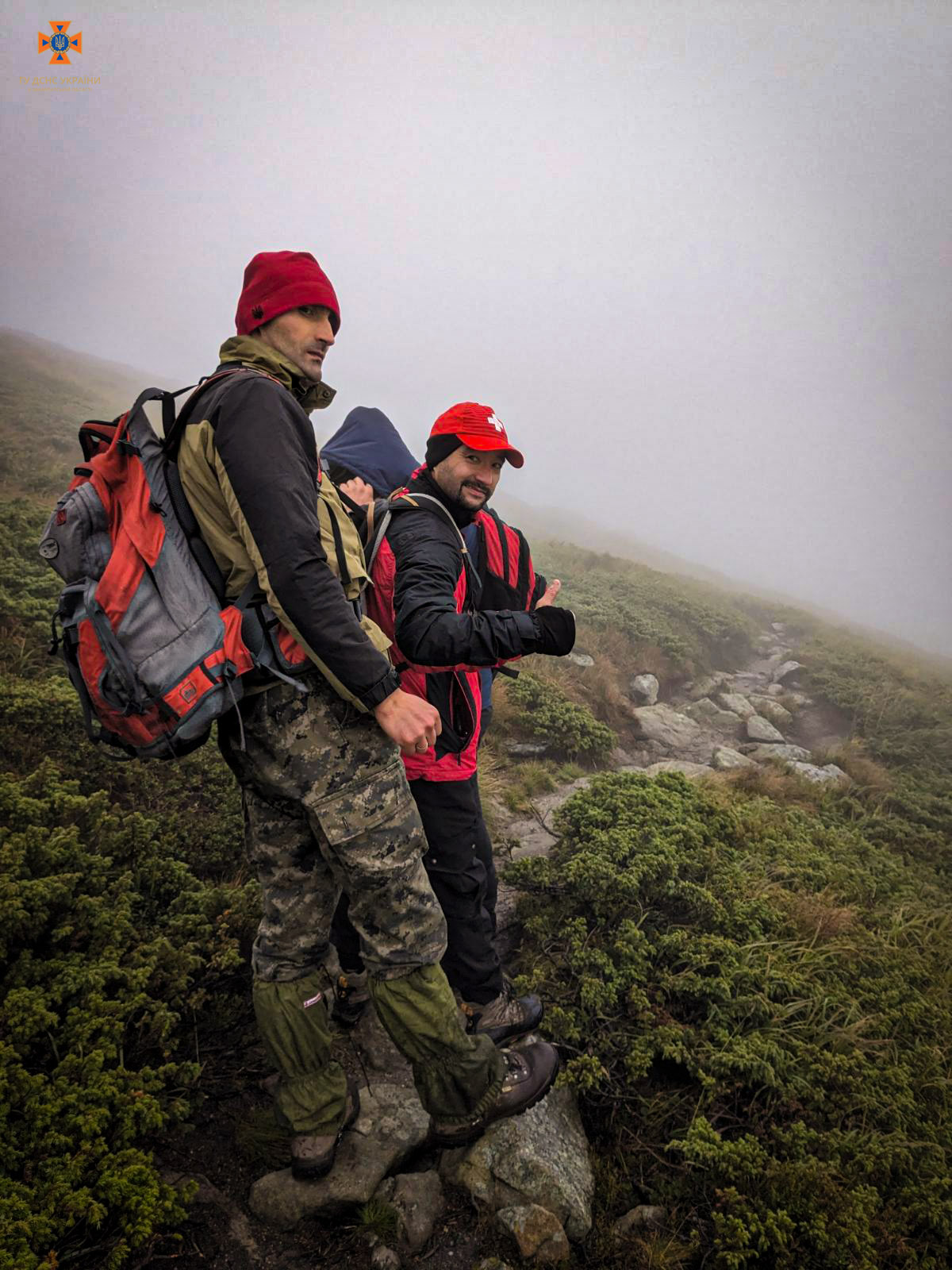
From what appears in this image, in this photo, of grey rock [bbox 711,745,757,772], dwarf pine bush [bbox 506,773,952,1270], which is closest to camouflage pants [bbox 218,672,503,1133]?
dwarf pine bush [bbox 506,773,952,1270]

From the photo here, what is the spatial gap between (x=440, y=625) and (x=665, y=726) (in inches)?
324

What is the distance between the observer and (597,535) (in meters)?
40.0

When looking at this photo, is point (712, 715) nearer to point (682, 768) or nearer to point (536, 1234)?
point (682, 768)

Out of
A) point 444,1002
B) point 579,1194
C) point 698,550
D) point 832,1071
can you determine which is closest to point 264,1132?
point 444,1002

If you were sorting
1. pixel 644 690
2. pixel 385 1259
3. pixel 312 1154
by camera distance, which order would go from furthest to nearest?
pixel 644 690, pixel 312 1154, pixel 385 1259

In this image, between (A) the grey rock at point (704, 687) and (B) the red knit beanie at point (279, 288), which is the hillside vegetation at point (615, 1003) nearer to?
(B) the red knit beanie at point (279, 288)

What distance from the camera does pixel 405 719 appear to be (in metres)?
2.05

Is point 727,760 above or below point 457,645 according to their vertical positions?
below

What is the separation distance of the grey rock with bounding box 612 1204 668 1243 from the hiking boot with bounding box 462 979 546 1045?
2.85 feet

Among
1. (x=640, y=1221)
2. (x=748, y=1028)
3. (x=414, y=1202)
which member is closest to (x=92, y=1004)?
(x=414, y=1202)

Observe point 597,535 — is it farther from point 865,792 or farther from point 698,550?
point 698,550

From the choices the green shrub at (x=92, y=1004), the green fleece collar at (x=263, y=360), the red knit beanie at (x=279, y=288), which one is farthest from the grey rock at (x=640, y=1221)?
the red knit beanie at (x=279, y=288)

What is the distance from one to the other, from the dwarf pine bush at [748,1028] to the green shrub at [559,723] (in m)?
2.28

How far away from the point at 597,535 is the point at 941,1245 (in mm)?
39161
